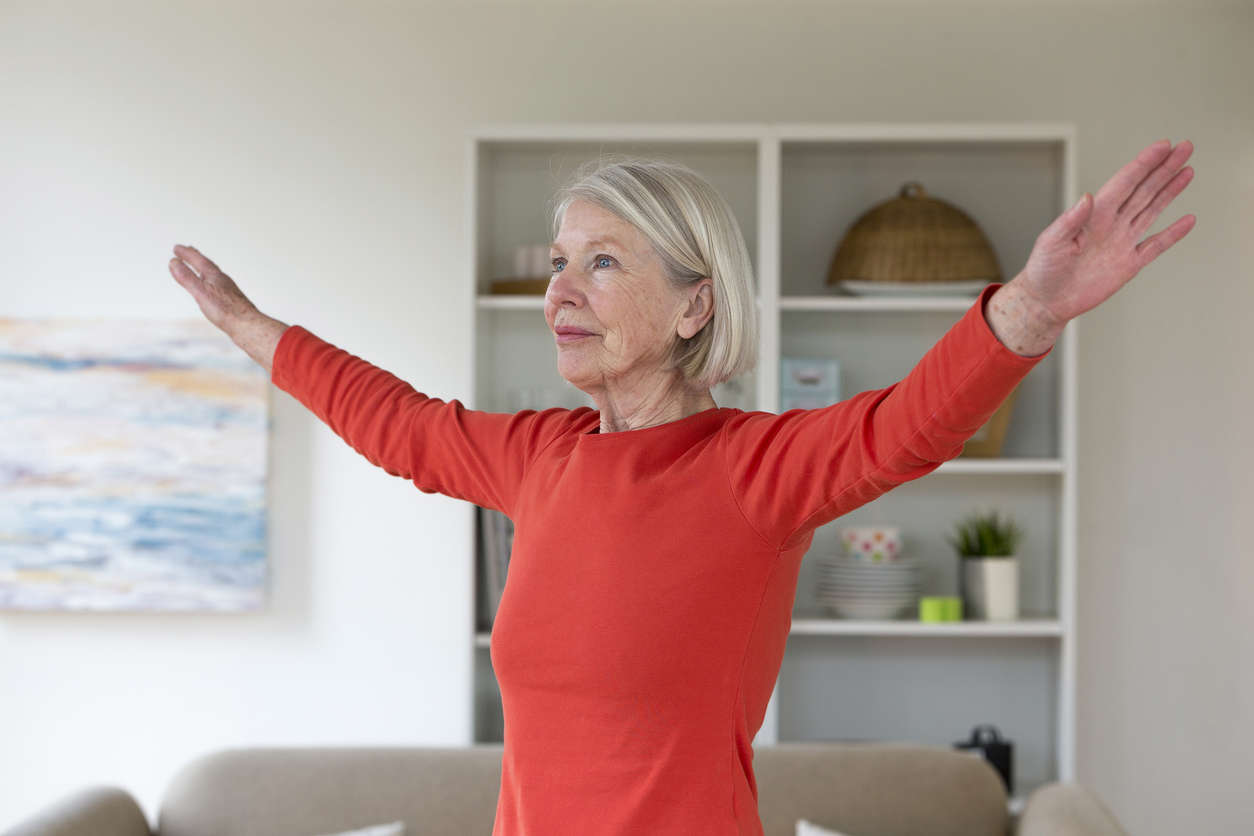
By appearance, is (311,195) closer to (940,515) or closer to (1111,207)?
(940,515)

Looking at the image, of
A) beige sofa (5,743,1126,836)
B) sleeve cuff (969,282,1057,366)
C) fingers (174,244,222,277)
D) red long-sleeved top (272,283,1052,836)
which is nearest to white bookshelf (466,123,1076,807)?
beige sofa (5,743,1126,836)

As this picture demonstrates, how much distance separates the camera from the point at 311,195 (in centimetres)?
342

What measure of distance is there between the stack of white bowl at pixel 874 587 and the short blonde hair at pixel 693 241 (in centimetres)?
211

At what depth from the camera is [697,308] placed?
111cm

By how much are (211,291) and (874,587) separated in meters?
2.21

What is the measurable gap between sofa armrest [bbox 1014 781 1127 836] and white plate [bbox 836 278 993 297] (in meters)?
1.25

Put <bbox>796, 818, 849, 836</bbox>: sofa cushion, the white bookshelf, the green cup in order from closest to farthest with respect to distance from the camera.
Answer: <bbox>796, 818, 849, 836</bbox>: sofa cushion → the green cup → the white bookshelf

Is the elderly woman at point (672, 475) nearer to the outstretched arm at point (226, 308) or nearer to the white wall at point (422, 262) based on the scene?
the outstretched arm at point (226, 308)

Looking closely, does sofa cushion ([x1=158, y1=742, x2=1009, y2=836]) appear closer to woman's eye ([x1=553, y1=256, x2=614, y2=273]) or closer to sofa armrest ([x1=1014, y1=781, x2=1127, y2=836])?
sofa armrest ([x1=1014, y1=781, x2=1127, y2=836])

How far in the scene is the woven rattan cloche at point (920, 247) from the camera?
310 centimetres

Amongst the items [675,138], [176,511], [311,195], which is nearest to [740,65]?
[675,138]

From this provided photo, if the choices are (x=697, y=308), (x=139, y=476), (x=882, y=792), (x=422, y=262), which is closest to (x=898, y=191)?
(x=422, y=262)

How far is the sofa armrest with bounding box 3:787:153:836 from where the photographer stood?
92.1 inches

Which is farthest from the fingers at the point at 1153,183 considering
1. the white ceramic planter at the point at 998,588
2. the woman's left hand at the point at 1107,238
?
the white ceramic planter at the point at 998,588
